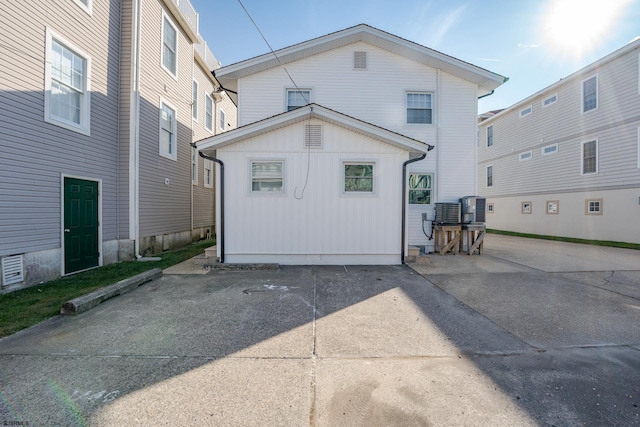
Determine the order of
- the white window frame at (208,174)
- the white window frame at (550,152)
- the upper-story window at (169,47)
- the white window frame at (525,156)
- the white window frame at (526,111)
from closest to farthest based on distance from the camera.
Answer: the upper-story window at (169,47) → the white window frame at (208,174) → the white window frame at (550,152) → the white window frame at (525,156) → the white window frame at (526,111)

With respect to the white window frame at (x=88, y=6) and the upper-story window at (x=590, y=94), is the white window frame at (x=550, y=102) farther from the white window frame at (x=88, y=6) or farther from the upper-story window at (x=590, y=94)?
the white window frame at (x=88, y=6)

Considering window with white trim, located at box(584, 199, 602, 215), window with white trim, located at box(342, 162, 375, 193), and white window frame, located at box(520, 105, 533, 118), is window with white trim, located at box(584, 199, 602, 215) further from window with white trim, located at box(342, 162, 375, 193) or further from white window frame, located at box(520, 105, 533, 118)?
window with white trim, located at box(342, 162, 375, 193)

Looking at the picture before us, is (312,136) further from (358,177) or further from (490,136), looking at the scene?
(490,136)

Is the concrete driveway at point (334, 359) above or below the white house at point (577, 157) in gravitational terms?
below

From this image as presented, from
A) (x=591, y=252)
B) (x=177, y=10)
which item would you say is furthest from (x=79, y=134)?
(x=591, y=252)

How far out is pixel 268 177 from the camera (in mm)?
7234

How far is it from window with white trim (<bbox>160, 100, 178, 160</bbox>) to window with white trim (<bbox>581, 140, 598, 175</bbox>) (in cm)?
1781

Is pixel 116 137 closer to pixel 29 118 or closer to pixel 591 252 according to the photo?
pixel 29 118

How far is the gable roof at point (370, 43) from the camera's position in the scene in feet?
30.2

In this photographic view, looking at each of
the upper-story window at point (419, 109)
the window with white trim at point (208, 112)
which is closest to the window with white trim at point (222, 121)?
the window with white trim at point (208, 112)

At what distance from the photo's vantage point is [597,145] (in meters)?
12.2

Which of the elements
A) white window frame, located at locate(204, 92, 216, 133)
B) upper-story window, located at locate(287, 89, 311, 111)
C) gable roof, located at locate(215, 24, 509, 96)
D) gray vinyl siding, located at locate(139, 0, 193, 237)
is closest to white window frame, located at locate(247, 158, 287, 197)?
upper-story window, located at locate(287, 89, 311, 111)

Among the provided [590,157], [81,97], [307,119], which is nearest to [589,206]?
[590,157]

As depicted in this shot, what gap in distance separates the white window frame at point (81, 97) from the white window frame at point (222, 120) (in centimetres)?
871
